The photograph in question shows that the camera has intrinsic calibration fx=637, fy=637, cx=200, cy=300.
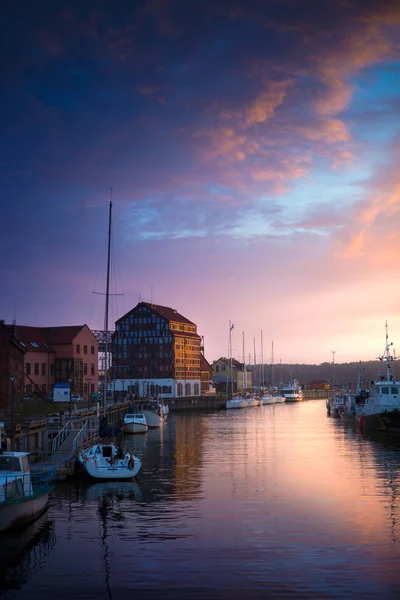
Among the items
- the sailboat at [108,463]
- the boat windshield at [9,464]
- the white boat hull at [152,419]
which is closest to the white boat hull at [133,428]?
the white boat hull at [152,419]

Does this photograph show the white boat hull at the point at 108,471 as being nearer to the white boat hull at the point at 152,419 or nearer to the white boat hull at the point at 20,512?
the white boat hull at the point at 20,512

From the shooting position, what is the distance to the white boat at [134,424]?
87562mm

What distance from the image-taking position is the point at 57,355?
120 metres

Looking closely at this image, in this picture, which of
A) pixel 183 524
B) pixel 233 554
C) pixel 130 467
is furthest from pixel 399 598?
pixel 130 467

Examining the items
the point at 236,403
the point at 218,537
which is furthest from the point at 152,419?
the point at 218,537

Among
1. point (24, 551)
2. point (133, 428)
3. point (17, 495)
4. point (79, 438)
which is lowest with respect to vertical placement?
point (24, 551)

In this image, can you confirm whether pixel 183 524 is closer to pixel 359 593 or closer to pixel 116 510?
pixel 116 510

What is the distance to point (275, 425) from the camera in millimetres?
106312

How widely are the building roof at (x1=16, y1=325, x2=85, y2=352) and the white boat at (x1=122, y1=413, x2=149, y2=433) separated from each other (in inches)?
1297

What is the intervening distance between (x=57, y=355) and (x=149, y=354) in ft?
191

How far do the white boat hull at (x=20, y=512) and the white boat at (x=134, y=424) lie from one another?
55.3m

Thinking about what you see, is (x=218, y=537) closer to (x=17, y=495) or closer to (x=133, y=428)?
(x=17, y=495)

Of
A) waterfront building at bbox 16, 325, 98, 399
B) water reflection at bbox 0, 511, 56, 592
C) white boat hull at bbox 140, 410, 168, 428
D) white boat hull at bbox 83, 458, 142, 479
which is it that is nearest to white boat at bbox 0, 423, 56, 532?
water reflection at bbox 0, 511, 56, 592

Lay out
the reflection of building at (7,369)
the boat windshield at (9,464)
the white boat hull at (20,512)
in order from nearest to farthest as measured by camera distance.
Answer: the white boat hull at (20,512), the boat windshield at (9,464), the reflection of building at (7,369)
